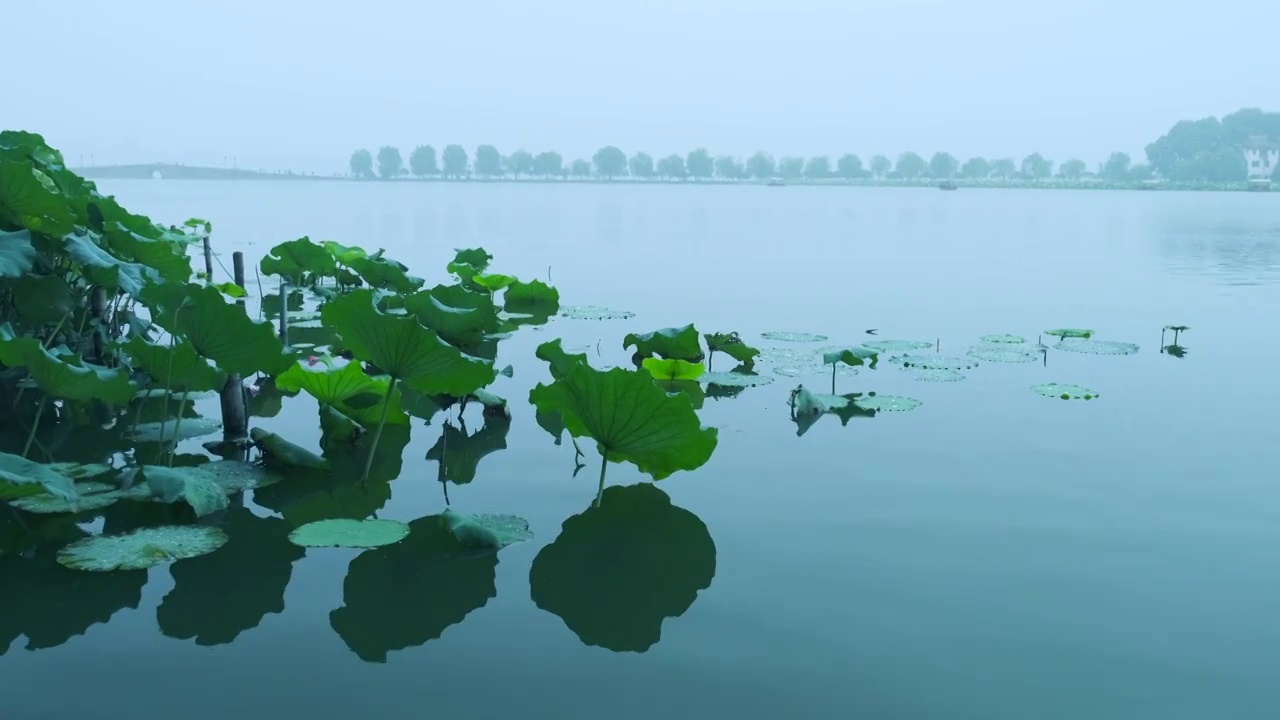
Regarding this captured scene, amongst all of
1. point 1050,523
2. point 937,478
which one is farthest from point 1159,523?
point 937,478

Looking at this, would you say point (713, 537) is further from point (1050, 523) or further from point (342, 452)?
point (342, 452)

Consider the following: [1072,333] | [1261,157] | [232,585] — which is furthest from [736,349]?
[1261,157]

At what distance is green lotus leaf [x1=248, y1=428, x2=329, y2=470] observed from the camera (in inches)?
A: 166

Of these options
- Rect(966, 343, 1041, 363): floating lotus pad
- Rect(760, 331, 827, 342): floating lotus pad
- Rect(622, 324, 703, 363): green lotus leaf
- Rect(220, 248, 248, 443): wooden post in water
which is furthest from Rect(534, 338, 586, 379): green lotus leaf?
Rect(966, 343, 1041, 363): floating lotus pad

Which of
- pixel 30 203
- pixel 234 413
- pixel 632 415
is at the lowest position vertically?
pixel 234 413

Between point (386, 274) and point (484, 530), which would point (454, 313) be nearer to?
point (484, 530)

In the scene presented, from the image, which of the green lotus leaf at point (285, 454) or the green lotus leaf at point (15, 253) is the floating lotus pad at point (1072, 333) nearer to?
the green lotus leaf at point (285, 454)

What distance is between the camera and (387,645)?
2.86m

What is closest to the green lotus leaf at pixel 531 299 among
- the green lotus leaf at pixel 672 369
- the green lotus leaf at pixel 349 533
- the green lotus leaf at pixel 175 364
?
the green lotus leaf at pixel 672 369

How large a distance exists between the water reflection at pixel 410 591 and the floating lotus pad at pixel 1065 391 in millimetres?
4076

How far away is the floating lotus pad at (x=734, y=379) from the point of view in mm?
6410

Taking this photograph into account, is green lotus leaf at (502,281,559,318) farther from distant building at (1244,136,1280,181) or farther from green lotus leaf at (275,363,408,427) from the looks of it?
distant building at (1244,136,1280,181)

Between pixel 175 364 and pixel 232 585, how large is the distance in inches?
45.7

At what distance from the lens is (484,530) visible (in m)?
3.46
